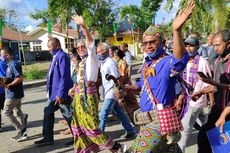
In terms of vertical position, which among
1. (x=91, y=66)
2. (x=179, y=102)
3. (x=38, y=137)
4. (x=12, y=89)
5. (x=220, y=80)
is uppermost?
(x=91, y=66)

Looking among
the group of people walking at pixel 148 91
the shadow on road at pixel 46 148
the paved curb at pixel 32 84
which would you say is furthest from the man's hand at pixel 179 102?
the paved curb at pixel 32 84

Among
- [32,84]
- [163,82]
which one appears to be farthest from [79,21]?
[32,84]

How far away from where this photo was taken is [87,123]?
479cm

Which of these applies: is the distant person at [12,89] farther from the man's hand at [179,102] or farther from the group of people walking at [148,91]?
the man's hand at [179,102]

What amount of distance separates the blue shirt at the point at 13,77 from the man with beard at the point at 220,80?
379cm

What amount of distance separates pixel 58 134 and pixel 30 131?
2.39 feet

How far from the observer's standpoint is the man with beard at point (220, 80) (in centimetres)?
379

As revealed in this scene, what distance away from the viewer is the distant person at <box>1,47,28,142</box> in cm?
649

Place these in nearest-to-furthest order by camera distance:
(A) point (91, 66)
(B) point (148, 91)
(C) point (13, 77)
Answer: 1. (B) point (148, 91)
2. (A) point (91, 66)
3. (C) point (13, 77)

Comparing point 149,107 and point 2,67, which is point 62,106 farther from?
point 149,107

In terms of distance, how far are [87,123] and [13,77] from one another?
249 cm

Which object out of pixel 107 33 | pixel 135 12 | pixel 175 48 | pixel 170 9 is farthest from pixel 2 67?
pixel 135 12

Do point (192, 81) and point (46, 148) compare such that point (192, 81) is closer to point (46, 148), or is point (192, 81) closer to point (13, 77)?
point (46, 148)

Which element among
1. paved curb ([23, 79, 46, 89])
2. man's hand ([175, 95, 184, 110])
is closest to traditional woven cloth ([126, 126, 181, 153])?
man's hand ([175, 95, 184, 110])
